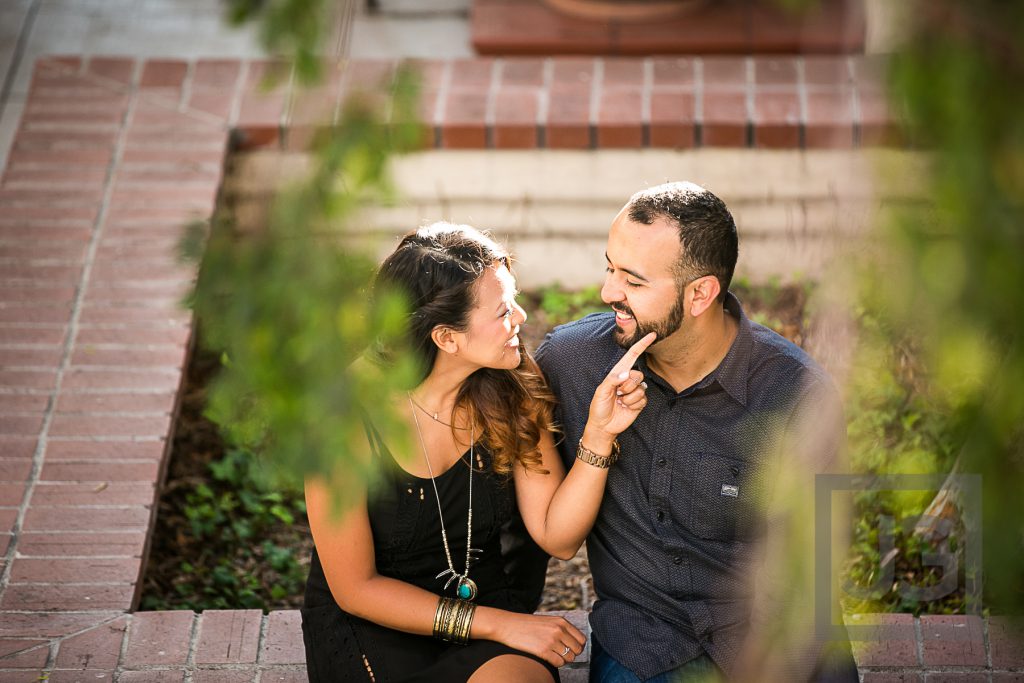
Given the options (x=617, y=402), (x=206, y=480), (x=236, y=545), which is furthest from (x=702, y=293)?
(x=206, y=480)

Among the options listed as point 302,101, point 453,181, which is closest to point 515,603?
A: point 302,101

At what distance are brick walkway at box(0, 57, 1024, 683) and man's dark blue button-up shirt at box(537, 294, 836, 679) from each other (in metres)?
0.41

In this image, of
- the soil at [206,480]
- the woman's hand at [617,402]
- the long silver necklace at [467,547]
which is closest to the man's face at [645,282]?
the woman's hand at [617,402]

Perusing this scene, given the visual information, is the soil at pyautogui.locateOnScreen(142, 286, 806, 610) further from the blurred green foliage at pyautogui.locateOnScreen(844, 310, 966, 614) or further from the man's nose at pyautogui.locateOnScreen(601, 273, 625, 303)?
the man's nose at pyautogui.locateOnScreen(601, 273, 625, 303)

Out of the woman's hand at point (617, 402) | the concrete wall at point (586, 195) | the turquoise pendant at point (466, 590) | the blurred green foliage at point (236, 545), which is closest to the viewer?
the woman's hand at point (617, 402)

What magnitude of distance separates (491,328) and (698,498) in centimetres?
63

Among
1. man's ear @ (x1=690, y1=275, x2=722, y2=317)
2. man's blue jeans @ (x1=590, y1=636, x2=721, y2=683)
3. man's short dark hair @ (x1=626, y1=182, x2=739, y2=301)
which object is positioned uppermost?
man's short dark hair @ (x1=626, y1=182, x2=739, y2=301)

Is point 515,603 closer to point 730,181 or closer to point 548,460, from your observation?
point 548,460

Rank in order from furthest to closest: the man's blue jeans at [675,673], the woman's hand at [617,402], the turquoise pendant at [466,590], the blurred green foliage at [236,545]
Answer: the blurred green foliage at [236,545] < the turquoise pendant at [466,590] < the man's blue jeans at [675,673] < the woman's hand at [617,402]

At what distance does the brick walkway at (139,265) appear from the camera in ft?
10.2

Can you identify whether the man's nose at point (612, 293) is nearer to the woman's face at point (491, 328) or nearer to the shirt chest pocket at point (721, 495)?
the woman's face at point (491, 328)

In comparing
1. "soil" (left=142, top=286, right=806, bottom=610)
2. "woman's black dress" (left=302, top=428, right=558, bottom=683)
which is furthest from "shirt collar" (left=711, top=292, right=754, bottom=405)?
"soil" (left=142, top=286, right=806, bottom=610)

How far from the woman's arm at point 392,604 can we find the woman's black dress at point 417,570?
1.7 inches

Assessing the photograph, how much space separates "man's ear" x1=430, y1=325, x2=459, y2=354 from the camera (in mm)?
2721
